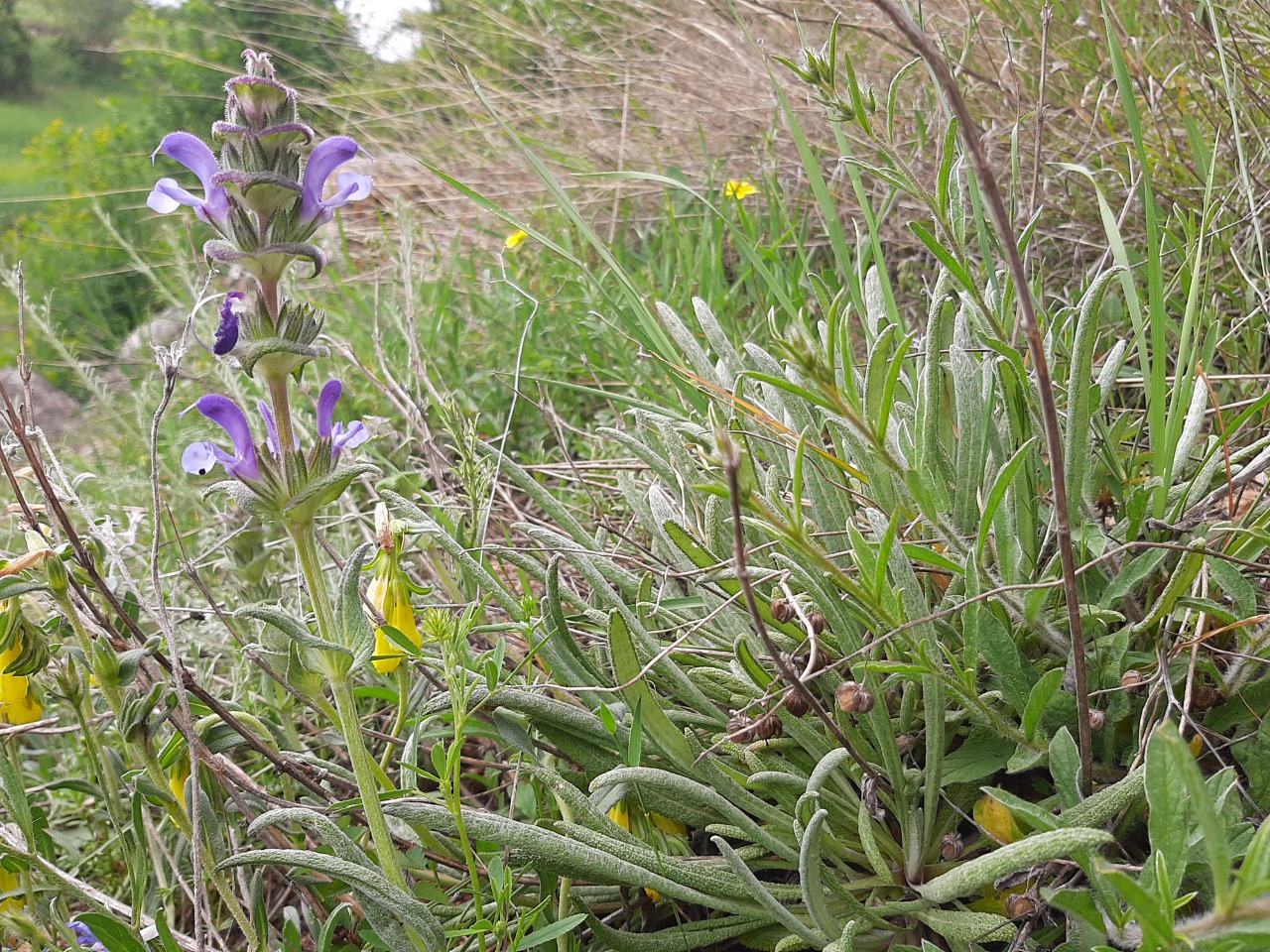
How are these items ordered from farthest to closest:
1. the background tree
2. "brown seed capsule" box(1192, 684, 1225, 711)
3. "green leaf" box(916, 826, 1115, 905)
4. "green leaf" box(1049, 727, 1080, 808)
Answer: the background tree < "brown seed capsule" box(1192, 684, 1225, 711) < "green leaf" box(1049, 727, 1080, 808) < "green leaf" box(916, 826, 1115, 905)

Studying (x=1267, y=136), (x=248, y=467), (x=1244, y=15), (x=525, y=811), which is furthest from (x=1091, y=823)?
(x=1244, y=15)

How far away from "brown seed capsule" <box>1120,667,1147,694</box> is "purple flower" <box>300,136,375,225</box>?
0.89 metres

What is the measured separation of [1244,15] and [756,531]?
1.45 meters

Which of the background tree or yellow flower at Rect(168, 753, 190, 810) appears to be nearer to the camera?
yellow flower at Rect(168, 753, 190, 810)

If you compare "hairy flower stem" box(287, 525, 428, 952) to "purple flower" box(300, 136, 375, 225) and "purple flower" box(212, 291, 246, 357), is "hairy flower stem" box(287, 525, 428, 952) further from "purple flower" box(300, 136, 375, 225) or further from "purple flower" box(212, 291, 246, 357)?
"purple flower" box(300, 136, 375, 225)

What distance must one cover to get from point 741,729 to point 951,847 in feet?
0.81

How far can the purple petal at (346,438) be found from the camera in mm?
954

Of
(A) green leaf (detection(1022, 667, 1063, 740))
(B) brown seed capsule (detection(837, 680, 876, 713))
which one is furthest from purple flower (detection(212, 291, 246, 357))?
(A) green leaf (detection(1022, 667, 1063, 740))

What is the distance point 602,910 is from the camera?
1099 mm

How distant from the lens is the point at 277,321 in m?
0.89

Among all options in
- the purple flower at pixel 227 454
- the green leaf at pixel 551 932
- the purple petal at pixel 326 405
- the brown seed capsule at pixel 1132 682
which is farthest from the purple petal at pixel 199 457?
the brown seed capsule at pixel 1132 682

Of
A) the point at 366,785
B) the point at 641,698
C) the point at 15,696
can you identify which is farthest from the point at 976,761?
the point at 15,696

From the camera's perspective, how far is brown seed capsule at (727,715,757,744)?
1.00 meters

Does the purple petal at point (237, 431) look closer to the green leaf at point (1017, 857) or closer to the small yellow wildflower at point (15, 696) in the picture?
the small yellow wildflower at point (15, 696)
